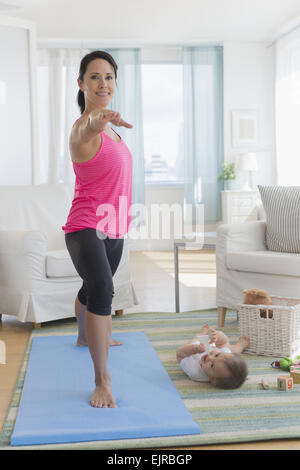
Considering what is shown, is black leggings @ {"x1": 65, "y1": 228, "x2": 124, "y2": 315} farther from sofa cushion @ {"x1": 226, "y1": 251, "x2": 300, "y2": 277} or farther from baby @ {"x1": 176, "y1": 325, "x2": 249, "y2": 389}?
sofa cushion @ {"x1": 226, "y1": 251, "x2": 300, "y2": 277}

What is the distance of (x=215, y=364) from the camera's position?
2.32 meters

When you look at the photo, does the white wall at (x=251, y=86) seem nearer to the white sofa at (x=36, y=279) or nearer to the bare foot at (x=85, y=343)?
the white sofa at (x=36, y=279)

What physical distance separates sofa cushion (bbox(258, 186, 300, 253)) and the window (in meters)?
4.22

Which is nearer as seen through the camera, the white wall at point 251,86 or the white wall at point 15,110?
the white wall at point 15,110

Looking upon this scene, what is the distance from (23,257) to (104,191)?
1.41m

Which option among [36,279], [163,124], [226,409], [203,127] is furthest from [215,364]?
[163,124]

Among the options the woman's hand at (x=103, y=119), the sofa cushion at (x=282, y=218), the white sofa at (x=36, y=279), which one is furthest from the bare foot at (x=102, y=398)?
the sofa cushion at (x=282, y=218)

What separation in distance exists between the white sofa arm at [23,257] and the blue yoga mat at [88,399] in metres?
0.60

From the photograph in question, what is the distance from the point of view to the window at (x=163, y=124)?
7.77 meters

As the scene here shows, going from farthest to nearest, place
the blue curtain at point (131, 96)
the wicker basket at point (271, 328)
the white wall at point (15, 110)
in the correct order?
1. the blue curtain at point (131, 96)
2. the white wall at point (15, 110)
3. the wicker basket at point (271, 328)

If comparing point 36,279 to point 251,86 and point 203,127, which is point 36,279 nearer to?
point 203,127

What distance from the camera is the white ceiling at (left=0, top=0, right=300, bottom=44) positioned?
5.92 m
